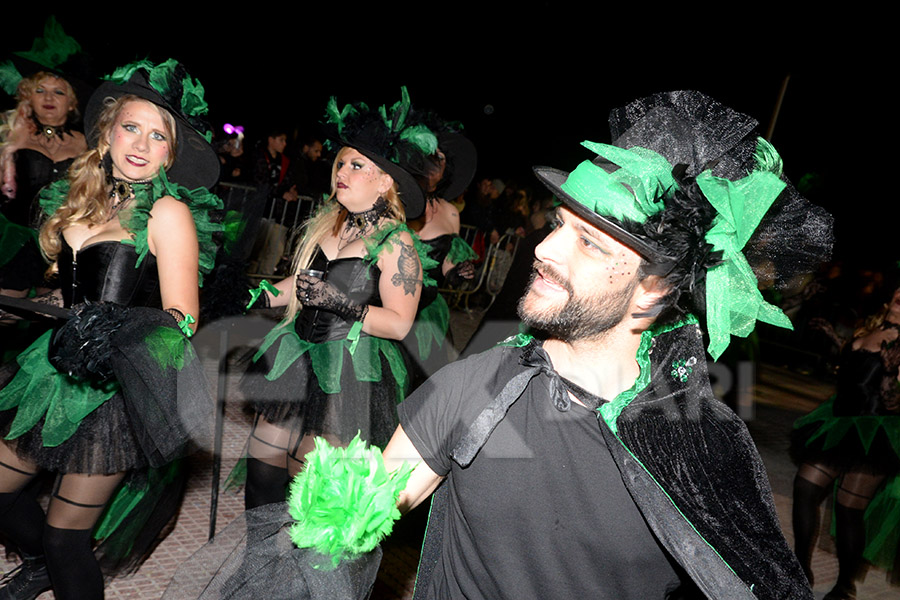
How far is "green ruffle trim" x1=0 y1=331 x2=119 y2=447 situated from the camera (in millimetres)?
2590

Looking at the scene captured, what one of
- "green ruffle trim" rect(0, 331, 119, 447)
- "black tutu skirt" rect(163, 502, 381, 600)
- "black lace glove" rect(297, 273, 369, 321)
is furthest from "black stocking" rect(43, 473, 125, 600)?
"black lace glove" rect(297, 273, 369, 321)

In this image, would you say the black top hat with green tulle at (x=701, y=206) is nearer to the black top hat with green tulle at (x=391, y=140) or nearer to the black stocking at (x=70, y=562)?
the black top hat with green tulle at (x=391, y=140)

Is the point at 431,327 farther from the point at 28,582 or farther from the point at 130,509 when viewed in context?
the point at 28,582

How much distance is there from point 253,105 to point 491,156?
741 centimetres

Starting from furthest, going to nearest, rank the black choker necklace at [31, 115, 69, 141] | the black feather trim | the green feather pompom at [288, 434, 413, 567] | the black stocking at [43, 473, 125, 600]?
the black choker necklace at [31, 115, 69, 141], the black stocking at [43, 473, 125, 600], the black feather trim, the green feather pompom at [288, 434, 413, 567]

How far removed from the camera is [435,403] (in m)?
1.88

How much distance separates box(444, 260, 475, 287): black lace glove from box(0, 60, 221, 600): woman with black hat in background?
2472mm

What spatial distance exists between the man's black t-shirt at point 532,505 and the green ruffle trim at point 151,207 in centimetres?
164

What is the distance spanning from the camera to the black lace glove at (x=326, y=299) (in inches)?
131

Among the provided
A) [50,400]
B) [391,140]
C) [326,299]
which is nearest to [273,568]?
[50,400]

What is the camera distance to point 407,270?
351cm

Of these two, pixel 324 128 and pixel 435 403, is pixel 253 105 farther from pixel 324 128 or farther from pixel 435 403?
pixel 435 403

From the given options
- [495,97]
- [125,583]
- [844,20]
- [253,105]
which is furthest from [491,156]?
[125,583]

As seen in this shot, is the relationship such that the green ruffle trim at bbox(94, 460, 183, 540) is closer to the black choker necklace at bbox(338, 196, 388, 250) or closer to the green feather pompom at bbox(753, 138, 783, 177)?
the black choker necklace at bbox(338, 196, 388, 250)
